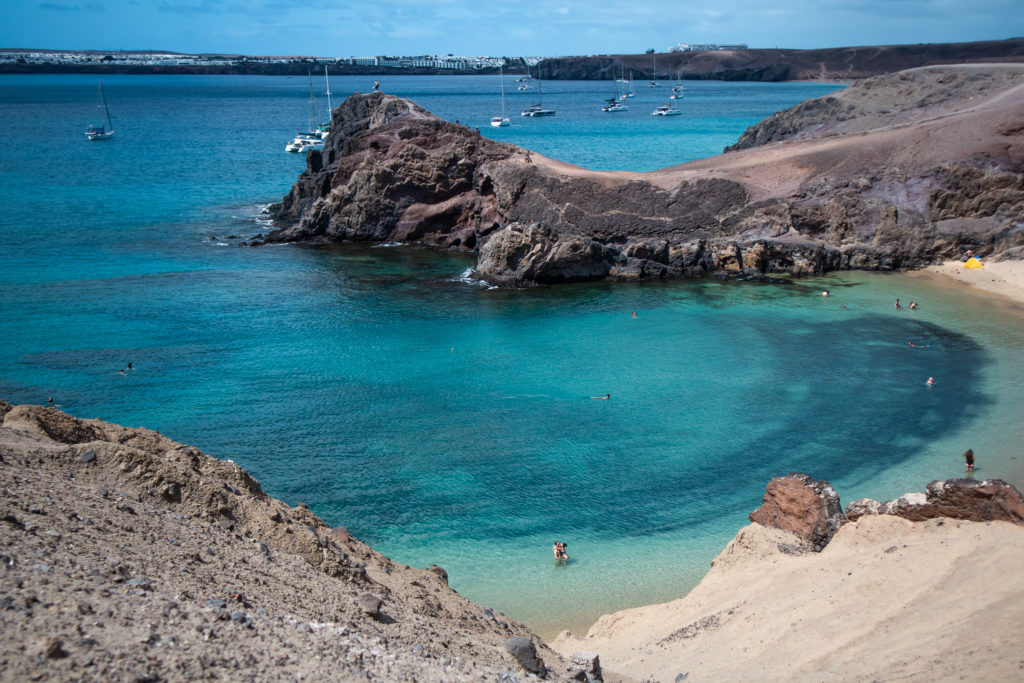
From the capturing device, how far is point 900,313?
124 feet

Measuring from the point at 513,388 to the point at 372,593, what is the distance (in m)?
18.4

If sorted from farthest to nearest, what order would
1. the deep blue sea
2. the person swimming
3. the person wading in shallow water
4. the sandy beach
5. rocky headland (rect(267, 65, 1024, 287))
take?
rocky headland (rect(267, 65, 1024, 287)), the sandy beach, the person wading in shallow water, the deep blue sea, the person swimming

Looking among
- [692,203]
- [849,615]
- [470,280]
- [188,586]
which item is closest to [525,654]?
[188,586]

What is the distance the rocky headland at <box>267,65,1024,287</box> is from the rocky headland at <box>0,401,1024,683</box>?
29.6 m

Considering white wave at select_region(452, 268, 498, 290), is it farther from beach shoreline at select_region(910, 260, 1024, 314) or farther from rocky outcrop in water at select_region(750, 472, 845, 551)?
rocky outcrop in water at select_region(750, 472, 845, 551)

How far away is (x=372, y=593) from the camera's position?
1124cm

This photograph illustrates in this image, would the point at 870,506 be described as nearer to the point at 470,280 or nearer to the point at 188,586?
the point at 188,586

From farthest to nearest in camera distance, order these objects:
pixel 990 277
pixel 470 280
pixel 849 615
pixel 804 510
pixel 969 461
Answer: pixel 470 280 < pixel 990 277 < pixel 969 461 < pixel 804 510 < pixel 849 615

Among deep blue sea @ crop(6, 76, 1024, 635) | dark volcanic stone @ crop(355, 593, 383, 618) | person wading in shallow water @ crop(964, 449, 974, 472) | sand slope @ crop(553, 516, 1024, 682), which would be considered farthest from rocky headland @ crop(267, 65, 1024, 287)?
dark volcanic stone @ crop(355, 593, 383, 618)

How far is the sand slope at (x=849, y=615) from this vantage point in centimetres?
1170

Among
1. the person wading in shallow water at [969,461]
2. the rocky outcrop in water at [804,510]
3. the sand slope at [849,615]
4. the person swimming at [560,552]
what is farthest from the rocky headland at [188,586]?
the person wading in shallow water at [969,461]

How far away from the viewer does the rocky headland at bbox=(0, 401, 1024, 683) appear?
7.93 metres

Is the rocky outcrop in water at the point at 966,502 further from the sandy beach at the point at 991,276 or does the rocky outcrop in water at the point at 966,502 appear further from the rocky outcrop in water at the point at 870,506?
the sandy beach at the point at 991,276

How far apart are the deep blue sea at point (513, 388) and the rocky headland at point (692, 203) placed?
2.47 m
